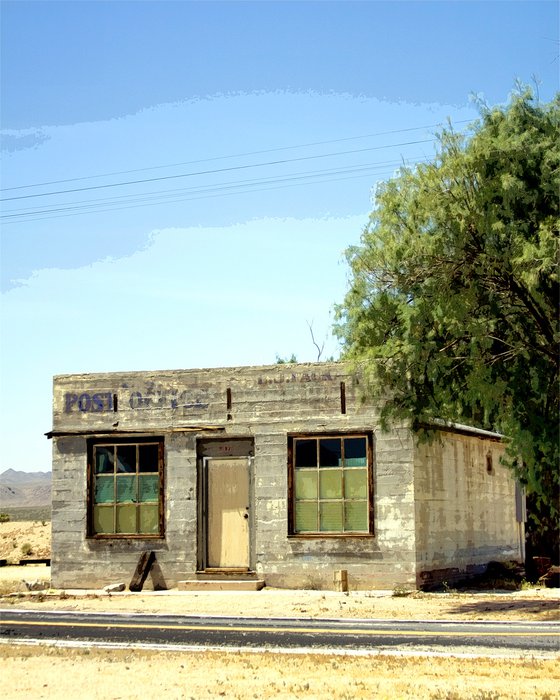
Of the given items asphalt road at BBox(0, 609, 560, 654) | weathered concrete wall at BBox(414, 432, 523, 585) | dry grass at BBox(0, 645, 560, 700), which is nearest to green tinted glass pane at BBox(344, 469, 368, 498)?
weathered concrete wall at BBox(414, 432, 523, 585)

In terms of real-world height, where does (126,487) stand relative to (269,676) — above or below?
above

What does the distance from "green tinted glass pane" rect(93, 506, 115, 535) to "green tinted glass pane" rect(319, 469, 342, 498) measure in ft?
16.4

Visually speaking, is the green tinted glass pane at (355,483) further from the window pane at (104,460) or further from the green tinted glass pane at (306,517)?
the window pane at (104,460)

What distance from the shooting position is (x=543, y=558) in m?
24.8

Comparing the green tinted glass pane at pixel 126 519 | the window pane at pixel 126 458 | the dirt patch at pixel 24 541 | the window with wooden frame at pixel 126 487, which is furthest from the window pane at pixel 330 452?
the dirt patch at pixel 24 541

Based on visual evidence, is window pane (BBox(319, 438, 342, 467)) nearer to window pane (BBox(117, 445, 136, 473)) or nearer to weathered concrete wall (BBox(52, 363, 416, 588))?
weathered concrete wall (BBox(52, 363, 416, 588))

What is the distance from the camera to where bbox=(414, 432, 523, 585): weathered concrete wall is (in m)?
23.1

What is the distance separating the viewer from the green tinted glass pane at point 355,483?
23000 mm

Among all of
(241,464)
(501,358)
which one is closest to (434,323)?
(501,358)

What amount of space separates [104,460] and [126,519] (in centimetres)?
147

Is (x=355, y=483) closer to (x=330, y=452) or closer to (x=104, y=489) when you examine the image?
(x=330, y=452)

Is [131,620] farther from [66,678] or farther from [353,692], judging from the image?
[353,692]

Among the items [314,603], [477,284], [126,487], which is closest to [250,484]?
[126,487]

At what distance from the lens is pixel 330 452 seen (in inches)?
920
